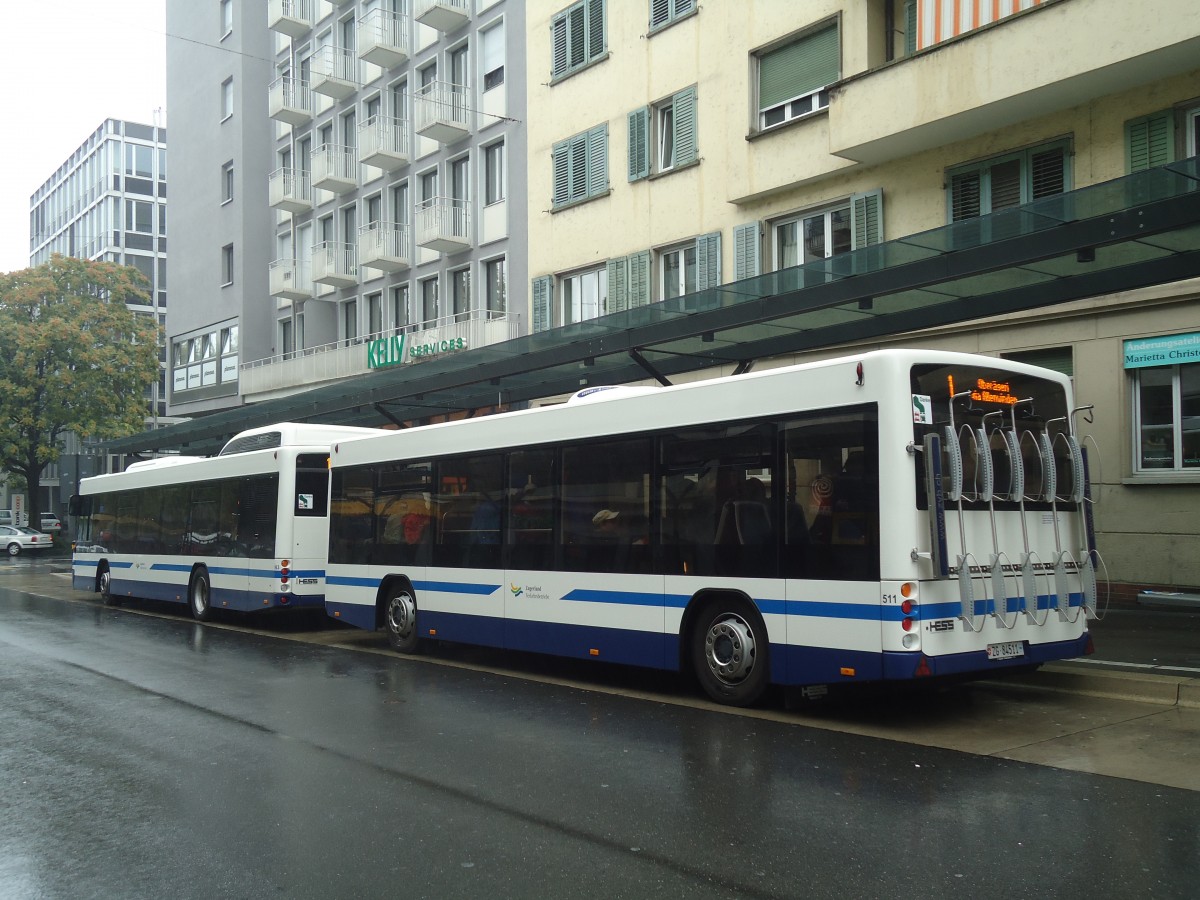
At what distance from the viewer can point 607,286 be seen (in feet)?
84.0

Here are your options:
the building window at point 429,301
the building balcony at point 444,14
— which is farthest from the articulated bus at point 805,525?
the building balcony at point 444,14

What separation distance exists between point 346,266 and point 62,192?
62.4 m

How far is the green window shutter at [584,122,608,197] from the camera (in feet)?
84.6

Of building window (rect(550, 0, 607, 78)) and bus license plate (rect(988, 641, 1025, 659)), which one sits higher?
building window (rect(550, 0, 607, 78))

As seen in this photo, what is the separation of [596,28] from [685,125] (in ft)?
14.8

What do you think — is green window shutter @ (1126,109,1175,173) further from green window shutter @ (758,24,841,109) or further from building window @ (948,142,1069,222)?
green window shutter @ (758,24,841,109)

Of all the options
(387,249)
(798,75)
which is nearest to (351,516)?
(798,75)

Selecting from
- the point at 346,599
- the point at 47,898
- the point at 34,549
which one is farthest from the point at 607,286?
the point at 34,549

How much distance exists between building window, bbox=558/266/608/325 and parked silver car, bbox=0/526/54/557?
1398 inches

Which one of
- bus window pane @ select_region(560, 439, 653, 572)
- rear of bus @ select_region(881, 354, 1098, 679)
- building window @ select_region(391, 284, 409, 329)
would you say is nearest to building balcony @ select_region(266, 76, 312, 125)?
building window @ select_region(391, 284, 409, 329)

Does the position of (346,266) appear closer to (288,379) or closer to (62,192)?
(288,379)

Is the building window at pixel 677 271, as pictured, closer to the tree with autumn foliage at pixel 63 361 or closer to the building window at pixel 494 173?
the building window at pixel 494 173

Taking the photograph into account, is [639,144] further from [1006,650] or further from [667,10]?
[1006,650]

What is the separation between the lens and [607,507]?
429 inches
